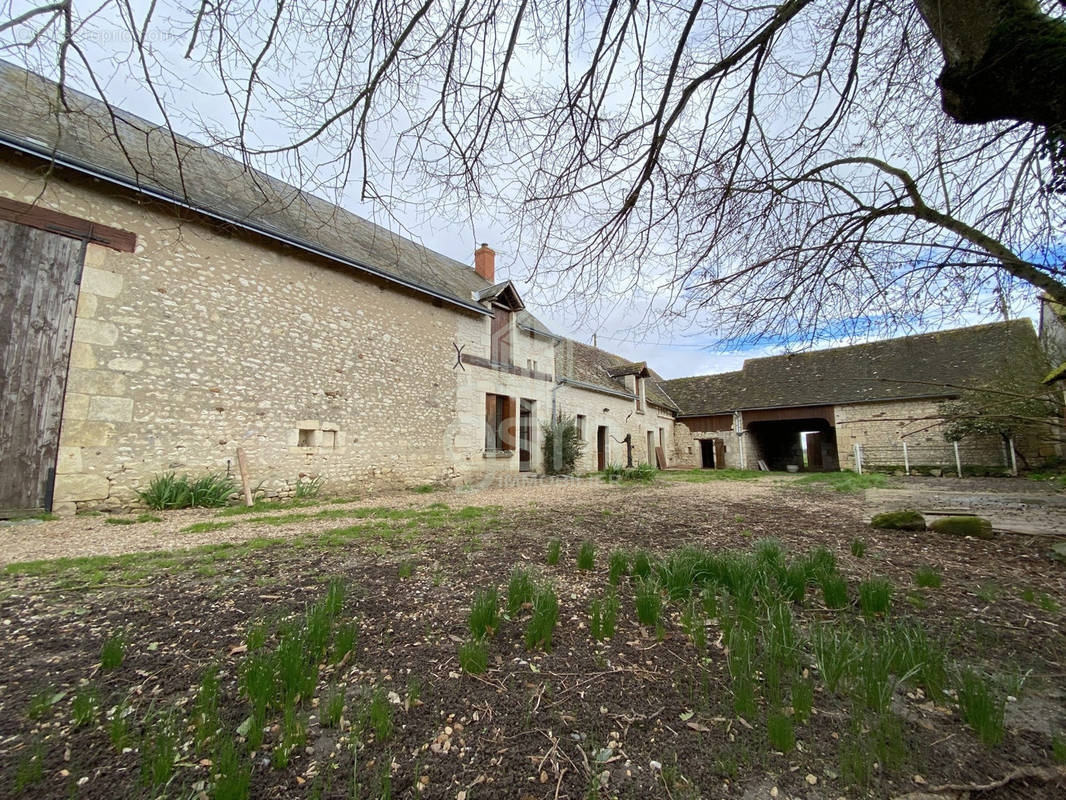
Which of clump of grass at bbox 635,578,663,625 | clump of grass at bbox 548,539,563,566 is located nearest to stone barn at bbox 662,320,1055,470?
clump of grass at bbox 548,539,563,566

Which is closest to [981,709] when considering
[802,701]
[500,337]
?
[802,701]

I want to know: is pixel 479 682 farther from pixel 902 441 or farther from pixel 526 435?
pixel 902 441

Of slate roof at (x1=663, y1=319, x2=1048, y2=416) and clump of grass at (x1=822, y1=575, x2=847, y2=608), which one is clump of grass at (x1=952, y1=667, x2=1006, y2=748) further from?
slate roof at (x1=663, y1=319, x2=1048, y2=416)

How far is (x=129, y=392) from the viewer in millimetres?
6250

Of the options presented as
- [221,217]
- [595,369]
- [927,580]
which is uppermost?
[595,369]

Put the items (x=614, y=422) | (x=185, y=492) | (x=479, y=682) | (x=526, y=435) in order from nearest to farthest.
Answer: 1. (x=479, y=682)
2. (x=185, y=492)
3. (x=526, y=435)
4. (x=614, y=422)

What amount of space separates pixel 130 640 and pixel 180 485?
550 centimetres

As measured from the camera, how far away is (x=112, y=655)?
6.02ft

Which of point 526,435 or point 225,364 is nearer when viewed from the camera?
point 225,364

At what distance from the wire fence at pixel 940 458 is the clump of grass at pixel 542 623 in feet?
55.2

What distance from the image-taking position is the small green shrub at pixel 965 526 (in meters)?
4.26

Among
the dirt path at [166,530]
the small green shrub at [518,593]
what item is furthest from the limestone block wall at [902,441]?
the small green shrub at [518,593]

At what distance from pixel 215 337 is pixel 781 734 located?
28.4ft

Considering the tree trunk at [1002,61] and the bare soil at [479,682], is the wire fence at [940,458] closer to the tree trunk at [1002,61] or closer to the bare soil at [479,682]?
the bare soil at [479,682]
